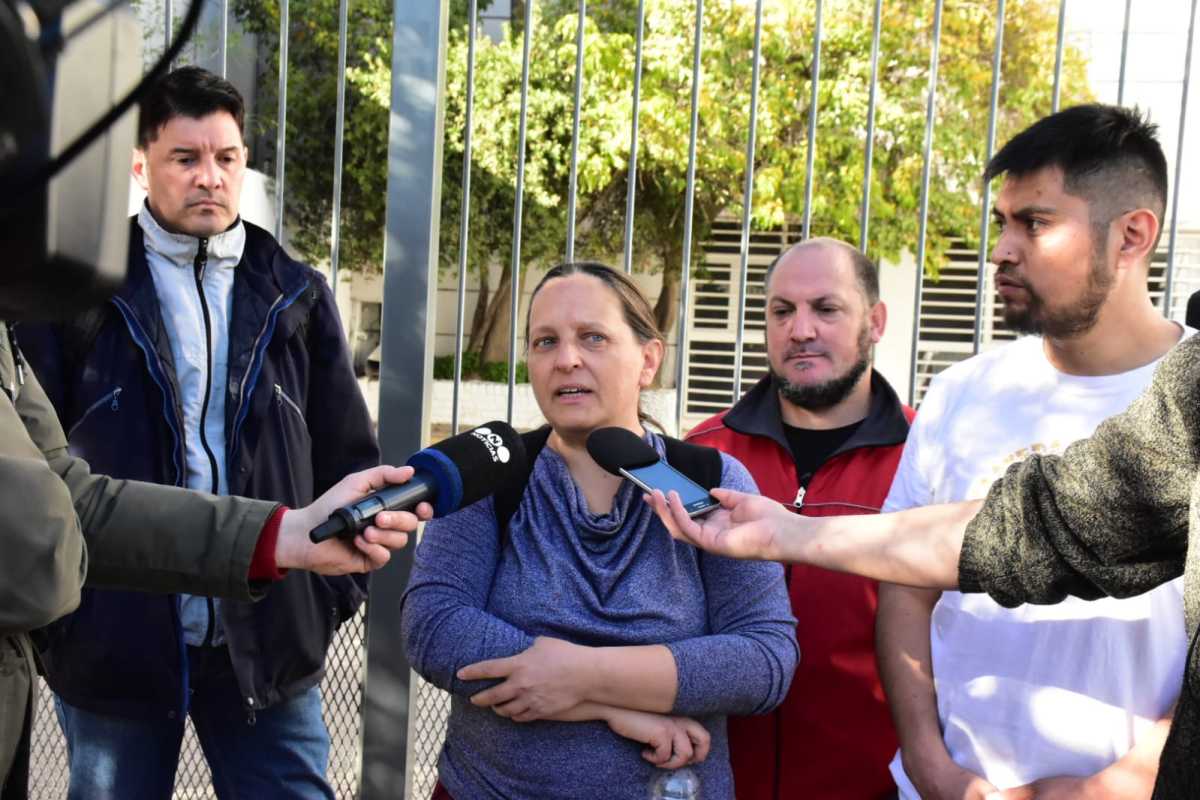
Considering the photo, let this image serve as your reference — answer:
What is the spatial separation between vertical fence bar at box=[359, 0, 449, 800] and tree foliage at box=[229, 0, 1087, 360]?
4824 millimetres

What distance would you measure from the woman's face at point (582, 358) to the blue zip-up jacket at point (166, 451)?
72 centimetres

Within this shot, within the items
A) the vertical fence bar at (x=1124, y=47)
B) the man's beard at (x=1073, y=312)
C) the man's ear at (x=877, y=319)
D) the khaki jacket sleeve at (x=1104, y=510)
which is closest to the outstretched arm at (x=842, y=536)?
the khaki jacket sleeve at (x=1104, y=510)

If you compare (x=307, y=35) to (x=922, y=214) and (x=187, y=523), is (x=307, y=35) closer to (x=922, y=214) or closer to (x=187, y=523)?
(x=922, y=214)

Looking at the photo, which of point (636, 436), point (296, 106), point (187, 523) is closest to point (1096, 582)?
point (636, 436)

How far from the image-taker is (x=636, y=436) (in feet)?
7.85

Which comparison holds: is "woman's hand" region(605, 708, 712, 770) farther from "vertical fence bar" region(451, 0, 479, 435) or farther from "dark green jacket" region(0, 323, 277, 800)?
"vertical fence bar" region(451, 0, 479, 435)

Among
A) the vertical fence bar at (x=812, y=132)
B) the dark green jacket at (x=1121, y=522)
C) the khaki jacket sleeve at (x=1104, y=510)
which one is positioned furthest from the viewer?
the vertical fence bar at (x=812, y=132)

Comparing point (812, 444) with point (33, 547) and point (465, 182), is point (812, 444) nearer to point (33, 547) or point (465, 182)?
point (465, 182)

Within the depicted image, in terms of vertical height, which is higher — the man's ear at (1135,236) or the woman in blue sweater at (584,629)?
the man's ear at (1135,236)

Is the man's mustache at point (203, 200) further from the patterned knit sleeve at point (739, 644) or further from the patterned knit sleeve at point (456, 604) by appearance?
the patterned knit sleeve at point (739, 644)

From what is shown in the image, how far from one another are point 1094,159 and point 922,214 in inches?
35.5

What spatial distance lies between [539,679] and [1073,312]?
120cm

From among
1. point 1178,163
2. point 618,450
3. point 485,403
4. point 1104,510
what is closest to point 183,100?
point 618,450

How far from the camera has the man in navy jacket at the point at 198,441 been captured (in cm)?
281
